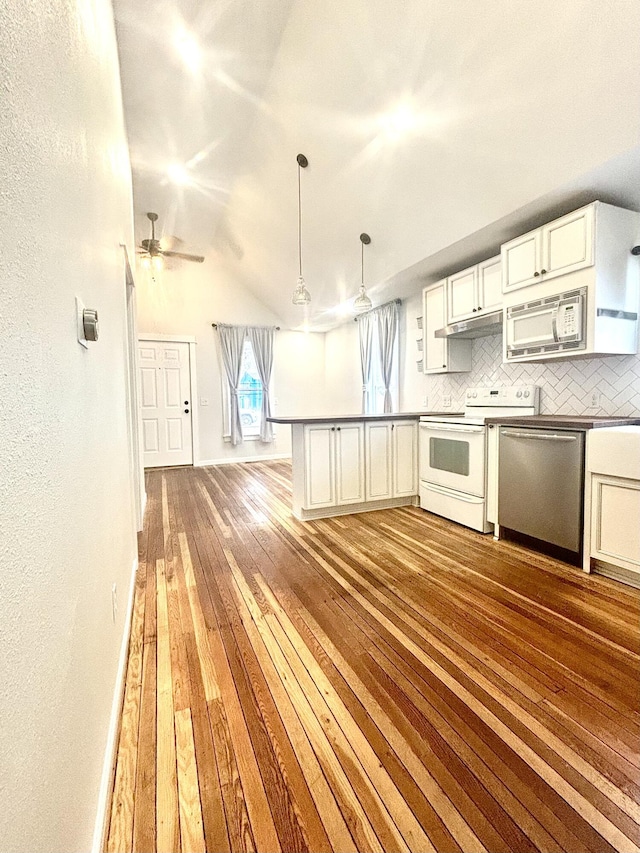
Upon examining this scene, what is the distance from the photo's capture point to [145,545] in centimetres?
298

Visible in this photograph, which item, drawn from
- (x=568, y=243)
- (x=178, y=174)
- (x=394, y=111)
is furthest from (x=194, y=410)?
(x=568, y=243)

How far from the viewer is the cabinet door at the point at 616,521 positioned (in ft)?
7.09

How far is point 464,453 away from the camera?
126 inches

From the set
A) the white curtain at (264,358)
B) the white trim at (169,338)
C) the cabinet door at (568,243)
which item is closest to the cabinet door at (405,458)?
the cabinet door at (568,243)

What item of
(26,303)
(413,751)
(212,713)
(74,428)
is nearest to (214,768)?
(212,713)

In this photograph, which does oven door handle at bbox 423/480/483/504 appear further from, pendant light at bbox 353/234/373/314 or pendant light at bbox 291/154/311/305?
pendant light at bbox 291/154/311/305

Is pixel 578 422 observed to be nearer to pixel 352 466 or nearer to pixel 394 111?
pixel 352 466

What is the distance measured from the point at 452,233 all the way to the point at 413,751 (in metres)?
3.42

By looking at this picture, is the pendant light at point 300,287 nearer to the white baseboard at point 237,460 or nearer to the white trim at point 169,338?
the white trim at point 169,338

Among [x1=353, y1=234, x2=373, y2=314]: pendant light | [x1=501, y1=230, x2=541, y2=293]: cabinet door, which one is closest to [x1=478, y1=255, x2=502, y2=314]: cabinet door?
[x1=501, y1=230, x2=541, y2=293]: cabinet door

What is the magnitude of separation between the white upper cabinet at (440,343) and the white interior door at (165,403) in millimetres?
4124

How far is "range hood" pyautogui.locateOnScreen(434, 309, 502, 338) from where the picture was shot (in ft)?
10.7

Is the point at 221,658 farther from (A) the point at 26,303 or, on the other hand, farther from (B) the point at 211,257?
(B) the point at 211,257

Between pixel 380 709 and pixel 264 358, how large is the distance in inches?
238
